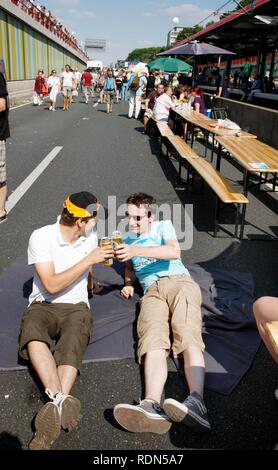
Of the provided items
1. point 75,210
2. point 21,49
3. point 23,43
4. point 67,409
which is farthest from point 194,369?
point 23,43

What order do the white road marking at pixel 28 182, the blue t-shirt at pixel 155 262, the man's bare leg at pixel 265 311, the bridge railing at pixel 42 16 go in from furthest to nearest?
1. the bridge railing at pixel 42 16
2. the white road marking at pixel 28 182
3. the blue t-shirt at pixel 155 262
4. the man's bare leg at pixel 265 311

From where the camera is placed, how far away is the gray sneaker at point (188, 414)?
2.66 m

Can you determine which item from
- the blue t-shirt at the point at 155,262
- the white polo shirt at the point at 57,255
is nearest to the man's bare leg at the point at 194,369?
the blue t-shirt at the point at 155,262

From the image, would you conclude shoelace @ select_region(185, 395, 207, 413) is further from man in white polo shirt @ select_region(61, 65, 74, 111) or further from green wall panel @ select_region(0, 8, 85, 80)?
green wall panel @ select_region(0, 8, 85, 80)

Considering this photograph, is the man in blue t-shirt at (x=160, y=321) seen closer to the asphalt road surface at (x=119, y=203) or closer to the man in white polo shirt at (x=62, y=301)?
the asphalt road surface at (x=119, y=203)

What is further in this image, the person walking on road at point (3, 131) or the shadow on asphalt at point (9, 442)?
the person walking on road at point (3, 131)

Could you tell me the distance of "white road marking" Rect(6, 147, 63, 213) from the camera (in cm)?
748

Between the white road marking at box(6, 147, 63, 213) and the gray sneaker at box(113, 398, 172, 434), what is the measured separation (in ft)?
16.3

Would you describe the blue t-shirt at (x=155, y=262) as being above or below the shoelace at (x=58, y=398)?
above

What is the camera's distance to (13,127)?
16062 mm

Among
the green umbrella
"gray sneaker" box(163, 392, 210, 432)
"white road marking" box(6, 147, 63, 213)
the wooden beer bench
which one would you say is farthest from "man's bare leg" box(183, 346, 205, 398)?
the green umbrella

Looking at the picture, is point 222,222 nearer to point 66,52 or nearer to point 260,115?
point 260,115

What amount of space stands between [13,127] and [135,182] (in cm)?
887

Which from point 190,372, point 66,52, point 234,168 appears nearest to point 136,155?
point 234,168
